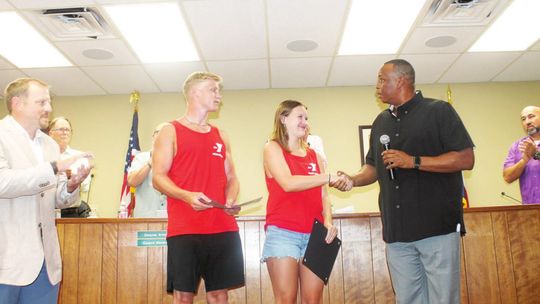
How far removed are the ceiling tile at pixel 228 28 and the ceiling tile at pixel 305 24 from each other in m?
0.12

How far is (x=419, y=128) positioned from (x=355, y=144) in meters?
4.12

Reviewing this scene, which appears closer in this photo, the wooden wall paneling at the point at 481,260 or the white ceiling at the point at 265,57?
the wooden wall paneling at the point at 481,260

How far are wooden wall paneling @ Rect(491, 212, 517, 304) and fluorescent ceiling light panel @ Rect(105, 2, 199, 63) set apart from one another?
3.33 meters

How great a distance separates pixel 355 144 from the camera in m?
6.48

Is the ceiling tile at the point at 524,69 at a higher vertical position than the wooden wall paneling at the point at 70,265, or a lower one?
higher

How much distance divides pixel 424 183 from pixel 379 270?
4.59ft

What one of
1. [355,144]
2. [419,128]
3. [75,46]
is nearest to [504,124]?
[355,144]

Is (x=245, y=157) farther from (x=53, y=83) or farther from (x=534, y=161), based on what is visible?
(x=534, y=161)

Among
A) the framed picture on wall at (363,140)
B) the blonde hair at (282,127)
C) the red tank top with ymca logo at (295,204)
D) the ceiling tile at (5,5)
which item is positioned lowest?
the red tank top with ymca logo at (295,204)

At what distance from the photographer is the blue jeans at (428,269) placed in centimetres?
217

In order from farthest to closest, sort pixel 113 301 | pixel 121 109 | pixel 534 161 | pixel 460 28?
pixel 121 109 < pixel 460 28 < pixel 534 161 < pixel 113 301

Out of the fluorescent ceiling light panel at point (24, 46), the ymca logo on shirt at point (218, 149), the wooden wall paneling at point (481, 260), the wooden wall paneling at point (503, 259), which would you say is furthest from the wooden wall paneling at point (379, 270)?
the fluorescent ceiling light panel at point (24, 46)

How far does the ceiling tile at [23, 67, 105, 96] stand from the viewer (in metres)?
5.80

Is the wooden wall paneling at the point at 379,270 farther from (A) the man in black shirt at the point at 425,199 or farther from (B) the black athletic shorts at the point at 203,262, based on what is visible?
(B) the black athletic shorts at the point at 203,262
